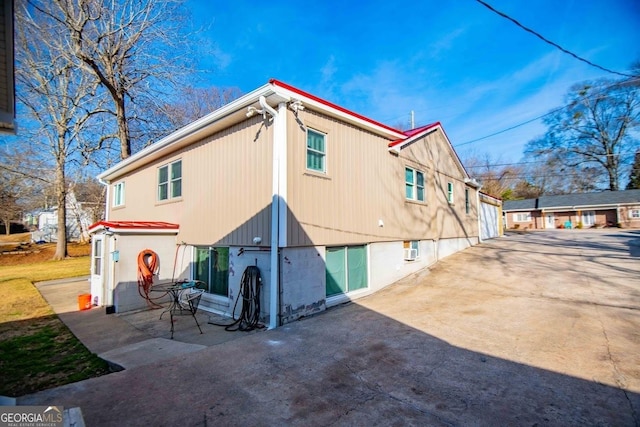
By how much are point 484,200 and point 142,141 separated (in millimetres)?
22193

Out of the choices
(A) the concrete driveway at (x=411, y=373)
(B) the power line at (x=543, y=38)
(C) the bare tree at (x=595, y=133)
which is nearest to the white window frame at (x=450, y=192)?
(B) the power line at (x=543, y=38)

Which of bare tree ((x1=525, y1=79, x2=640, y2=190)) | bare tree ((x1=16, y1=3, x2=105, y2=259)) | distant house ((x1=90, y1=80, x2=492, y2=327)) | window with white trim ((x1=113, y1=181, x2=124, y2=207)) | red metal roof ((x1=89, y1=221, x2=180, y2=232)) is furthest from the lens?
bare tree ((x1=525, y1=79, x2=640, y2=190))

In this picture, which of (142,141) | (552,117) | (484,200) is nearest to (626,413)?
(484,200)

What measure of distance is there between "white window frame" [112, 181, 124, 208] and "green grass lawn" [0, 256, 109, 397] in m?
5.36

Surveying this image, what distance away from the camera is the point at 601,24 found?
342 inches

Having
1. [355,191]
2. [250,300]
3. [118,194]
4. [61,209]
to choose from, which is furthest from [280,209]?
[61,209]

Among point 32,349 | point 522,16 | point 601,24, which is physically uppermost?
point 601,24

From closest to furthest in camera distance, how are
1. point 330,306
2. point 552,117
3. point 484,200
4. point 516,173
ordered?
point 330,306 < point 484,200 < point 552,117 < point 516,173

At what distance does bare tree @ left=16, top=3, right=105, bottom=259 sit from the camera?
16178 millimetres

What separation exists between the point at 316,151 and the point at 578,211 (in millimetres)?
37970

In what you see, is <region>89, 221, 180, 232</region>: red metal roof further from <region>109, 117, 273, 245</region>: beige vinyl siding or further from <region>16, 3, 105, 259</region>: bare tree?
<region>16, 3, 105, 259</region>: bare tree

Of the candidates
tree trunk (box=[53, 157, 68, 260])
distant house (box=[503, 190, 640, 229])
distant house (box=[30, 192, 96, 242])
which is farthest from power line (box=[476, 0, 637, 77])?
distant house (box=[30, 192, 96, 242])

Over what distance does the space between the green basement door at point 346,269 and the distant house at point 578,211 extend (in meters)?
35.1

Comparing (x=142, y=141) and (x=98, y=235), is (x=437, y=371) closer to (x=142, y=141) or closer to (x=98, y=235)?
(x=98, y=235)
